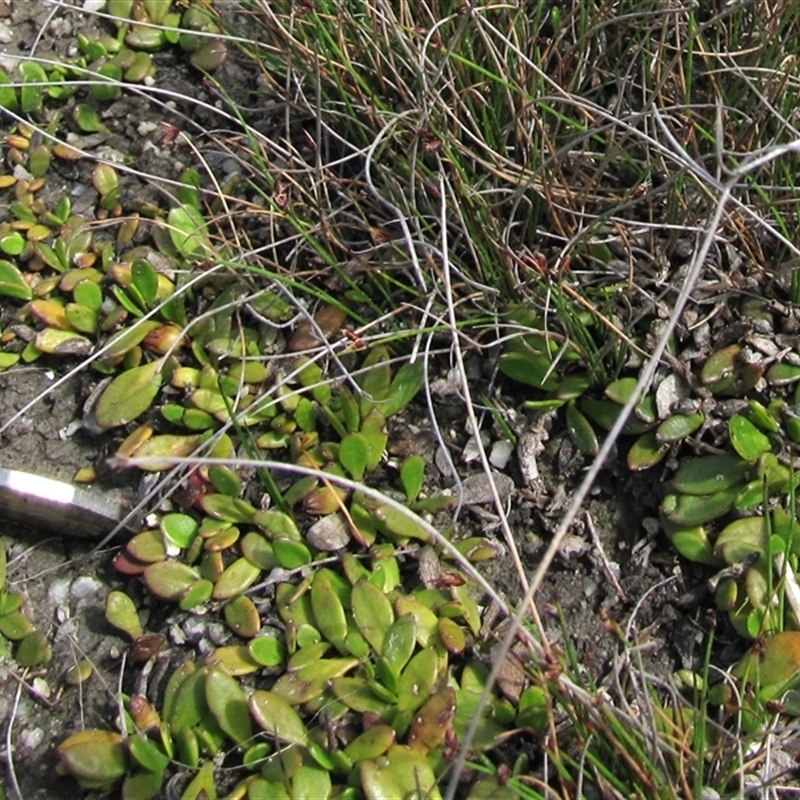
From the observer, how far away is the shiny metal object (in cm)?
153

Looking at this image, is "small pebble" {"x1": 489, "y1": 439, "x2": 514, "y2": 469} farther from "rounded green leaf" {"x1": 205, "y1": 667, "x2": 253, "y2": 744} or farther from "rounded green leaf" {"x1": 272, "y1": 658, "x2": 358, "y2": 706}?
"rounded green leaf" {"x1": 205, "y1": 667, "x2": 253, "y2": 744}

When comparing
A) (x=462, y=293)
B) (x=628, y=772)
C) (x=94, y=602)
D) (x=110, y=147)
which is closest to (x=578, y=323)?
(x=462, y=293)

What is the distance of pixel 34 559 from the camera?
1559 millimetres

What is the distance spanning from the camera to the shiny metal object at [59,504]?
5.02 ft

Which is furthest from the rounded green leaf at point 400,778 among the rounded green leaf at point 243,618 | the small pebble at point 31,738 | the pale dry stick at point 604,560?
the small pebble at point 31,738

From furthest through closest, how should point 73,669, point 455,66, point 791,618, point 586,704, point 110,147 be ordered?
point 110,147 → point 455,66 → point 73,669 → point 791,618 → point 586,704

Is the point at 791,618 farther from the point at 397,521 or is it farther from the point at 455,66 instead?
the point at 455,66

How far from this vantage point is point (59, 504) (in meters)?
1.53

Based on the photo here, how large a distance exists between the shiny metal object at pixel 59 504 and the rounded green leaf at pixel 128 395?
12 cm

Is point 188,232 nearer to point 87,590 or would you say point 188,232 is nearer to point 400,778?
point 87,590

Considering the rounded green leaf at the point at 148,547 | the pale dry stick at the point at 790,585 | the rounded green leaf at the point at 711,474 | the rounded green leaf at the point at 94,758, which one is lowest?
the rounded green leaf at the point at 94,758

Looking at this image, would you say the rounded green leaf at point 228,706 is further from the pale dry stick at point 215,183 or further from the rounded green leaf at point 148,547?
the pale dry stick at point 215,183

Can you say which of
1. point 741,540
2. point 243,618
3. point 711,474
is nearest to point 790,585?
point 741,540

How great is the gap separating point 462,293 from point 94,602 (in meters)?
0.73
